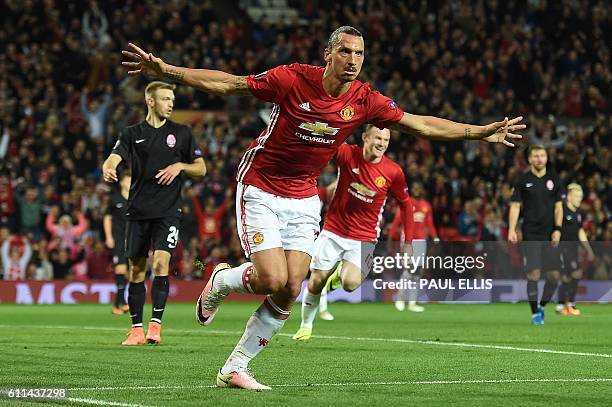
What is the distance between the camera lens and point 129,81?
26.1 metres

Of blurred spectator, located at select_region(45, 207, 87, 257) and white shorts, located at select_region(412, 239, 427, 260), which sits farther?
blurred spectator, located at select_region(45, 207, 87, 257)

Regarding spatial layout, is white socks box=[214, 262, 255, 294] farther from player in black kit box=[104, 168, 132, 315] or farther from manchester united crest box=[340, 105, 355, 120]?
player in black kit box=[104, 168, 132, 315]

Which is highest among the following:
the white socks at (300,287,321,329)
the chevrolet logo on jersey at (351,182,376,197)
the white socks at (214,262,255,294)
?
the white socks at (214,262,255,294)

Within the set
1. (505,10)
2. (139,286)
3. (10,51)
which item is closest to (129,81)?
(10,51)

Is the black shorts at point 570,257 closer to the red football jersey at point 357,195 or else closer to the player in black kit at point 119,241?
the red football jersey at point 357,195

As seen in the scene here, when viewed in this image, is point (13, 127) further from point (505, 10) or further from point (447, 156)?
point (505, 10)

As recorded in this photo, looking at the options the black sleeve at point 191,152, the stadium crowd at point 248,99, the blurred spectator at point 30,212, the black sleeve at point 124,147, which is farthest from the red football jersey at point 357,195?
the blurred spectator at point 30,212

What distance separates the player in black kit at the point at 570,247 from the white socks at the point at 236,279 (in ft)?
36.0

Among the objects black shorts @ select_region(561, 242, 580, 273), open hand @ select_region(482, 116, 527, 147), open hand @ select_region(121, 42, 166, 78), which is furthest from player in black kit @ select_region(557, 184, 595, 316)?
open hand @ select_region(121, 42, 166, 78)

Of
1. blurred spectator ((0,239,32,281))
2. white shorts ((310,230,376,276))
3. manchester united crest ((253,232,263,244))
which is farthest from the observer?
blurred spectator ((0,239,32,281))

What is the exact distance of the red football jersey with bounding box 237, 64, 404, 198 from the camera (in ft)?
25.1

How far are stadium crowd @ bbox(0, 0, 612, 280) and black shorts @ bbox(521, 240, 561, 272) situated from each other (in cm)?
600

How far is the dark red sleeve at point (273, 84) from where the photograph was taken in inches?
297

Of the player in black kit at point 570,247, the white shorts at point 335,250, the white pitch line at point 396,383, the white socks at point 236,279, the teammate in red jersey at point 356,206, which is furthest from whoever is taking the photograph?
the player in black kit at point 570,247
